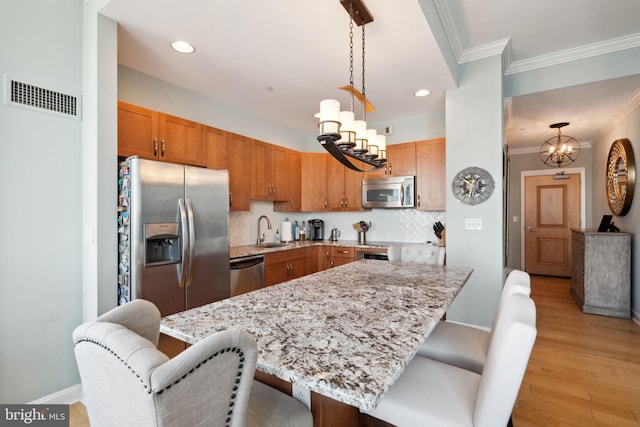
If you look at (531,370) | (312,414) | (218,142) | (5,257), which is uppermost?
(218,142)

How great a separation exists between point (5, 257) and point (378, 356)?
2.24 metres

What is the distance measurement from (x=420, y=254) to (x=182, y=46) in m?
2.62

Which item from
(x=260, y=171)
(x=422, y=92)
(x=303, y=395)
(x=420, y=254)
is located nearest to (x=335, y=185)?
(x=260, y=171)

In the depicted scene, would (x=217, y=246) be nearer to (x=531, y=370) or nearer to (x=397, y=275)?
(x=397, y=275)

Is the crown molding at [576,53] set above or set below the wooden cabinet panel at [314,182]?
above

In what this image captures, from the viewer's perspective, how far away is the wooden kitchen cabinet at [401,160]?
3992mm

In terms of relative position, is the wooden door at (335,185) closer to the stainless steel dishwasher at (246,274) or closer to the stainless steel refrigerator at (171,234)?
the stainless steel dishwasher at (246,274)

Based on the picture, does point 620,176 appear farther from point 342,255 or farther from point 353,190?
point 342,255

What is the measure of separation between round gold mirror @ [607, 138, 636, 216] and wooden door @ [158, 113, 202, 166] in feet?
16.4

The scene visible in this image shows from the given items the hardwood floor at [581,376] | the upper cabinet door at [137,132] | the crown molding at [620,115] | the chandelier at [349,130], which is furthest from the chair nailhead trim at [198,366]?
the crown molding at [620,115]

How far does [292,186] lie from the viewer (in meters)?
4.43

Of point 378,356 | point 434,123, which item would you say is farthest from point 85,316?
point 434,123

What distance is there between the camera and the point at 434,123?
4.10 m

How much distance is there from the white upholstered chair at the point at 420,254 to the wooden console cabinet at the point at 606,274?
261 cm
